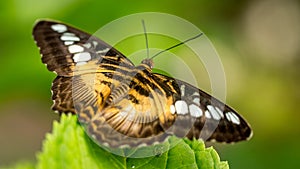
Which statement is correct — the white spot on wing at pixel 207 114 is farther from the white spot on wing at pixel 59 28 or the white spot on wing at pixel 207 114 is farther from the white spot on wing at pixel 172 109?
the white spot on wing at pixel 59 28

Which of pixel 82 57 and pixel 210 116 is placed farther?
pixel 82 57

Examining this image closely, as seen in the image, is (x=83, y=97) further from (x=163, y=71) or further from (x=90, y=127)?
(x=163, y=71)

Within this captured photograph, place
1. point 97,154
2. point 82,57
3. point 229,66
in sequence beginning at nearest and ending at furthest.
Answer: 1. point 97,154
2. point 82,57
3. point 229,66

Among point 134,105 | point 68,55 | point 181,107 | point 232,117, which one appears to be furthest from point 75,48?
point 232,117

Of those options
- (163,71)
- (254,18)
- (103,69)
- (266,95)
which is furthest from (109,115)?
(254,18)

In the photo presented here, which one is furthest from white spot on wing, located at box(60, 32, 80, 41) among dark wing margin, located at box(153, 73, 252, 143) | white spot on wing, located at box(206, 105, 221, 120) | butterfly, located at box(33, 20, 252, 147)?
white spot on wing, located at box(206, 105, 221, 120)

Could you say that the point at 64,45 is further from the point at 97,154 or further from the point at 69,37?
the point at 97,154

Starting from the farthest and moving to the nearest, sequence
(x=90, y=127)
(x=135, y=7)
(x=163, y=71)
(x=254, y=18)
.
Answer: (x=254, y=18) → (x=135, y=7) → (x=163, y=71) → (x=90, y=127)
